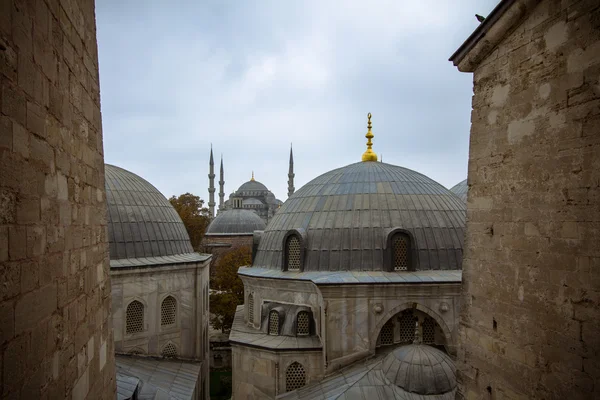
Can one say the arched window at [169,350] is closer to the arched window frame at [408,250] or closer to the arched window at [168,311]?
the arched window at [168,311]

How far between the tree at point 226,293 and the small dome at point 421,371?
14146 mm

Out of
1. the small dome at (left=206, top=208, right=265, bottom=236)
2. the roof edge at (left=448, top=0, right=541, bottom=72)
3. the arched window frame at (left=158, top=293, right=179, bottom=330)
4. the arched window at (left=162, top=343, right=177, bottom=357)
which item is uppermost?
the roof edge at (left=448, top=0, right=541, bottom=72)

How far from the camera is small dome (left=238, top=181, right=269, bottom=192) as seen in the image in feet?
239

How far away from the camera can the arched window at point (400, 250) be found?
13188 millimetres

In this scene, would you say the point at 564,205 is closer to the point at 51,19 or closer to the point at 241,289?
the point at 51,19

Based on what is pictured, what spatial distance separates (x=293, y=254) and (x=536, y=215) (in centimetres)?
1039

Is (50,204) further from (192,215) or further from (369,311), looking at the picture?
(192,215)

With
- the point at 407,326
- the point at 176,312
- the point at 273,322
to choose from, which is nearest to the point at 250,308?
the point at 273,322

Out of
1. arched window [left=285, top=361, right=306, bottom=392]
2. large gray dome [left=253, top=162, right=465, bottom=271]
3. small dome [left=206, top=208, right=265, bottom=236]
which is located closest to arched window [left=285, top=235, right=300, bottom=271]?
large gray dome [left=253, top=162, right=465, bottom=271]

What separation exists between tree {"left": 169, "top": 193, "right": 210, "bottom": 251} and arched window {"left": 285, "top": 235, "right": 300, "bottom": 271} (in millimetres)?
18331

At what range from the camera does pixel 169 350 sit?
599 inches

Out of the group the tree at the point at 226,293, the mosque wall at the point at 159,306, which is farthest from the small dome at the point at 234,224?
the mosque wall at the point at 159,306

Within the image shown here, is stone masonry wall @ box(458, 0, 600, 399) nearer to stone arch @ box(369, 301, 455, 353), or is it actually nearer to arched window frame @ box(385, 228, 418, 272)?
stone arch @ box(369, 301, 455, 353)

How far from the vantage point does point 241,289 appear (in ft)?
79.7
